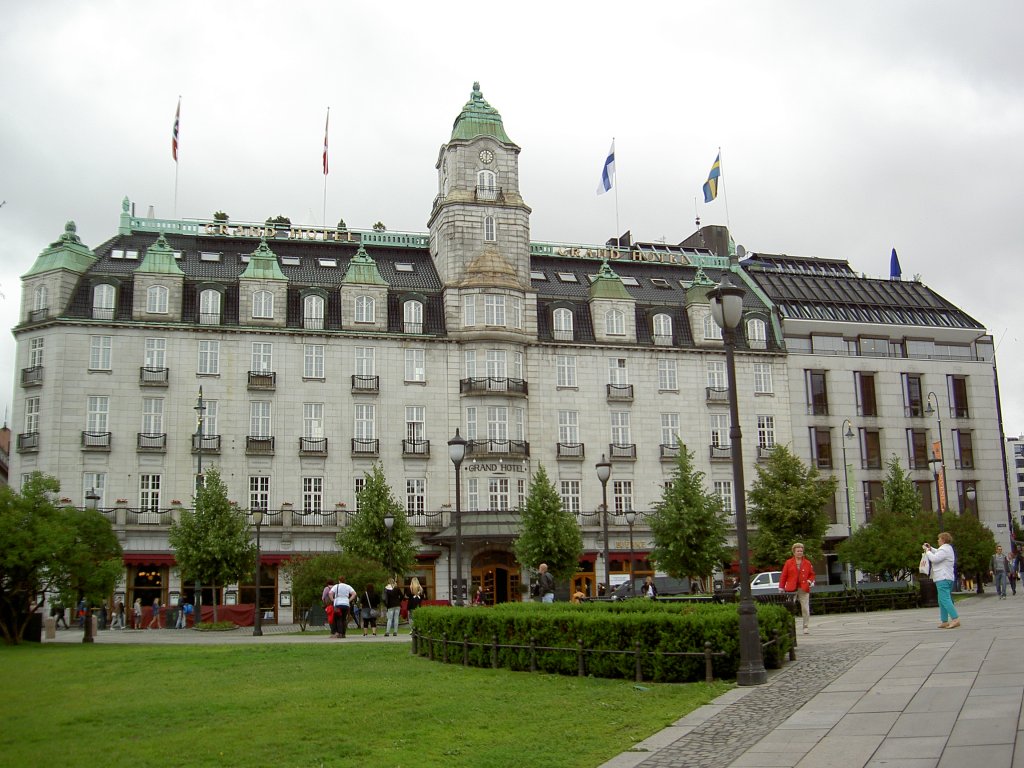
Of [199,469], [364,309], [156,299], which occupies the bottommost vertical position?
[199,469]

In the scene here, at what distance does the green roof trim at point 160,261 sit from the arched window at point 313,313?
664 centimetres

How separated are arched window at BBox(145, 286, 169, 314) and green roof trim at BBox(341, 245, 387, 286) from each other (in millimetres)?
9426

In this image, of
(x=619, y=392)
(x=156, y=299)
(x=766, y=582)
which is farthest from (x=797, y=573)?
(x=156, y=299)

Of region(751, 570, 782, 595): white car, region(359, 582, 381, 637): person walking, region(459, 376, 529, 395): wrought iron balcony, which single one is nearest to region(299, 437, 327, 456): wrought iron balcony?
region(459, 376, 529, 395): wrought iron balcony

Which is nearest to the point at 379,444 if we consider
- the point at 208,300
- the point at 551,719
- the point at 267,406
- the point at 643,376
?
the point at 267,406

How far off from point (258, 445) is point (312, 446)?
9.07 ft

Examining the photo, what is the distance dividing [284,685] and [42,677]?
237 inches

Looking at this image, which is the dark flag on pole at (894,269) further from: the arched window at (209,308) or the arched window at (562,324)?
the arched window at (209,308)

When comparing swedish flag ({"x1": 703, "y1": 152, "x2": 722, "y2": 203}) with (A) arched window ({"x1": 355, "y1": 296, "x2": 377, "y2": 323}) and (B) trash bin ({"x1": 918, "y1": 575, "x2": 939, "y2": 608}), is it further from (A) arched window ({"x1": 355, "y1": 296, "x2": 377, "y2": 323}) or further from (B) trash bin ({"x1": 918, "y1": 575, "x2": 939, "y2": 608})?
(B) trash bin ({"x1": 918, "y1": 575, "x2": 939, "y2": 608})

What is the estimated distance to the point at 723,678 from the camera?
58.4 feet

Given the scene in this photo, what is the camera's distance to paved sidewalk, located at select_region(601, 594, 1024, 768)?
11.4m

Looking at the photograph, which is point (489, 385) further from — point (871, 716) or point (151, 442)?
point (871, 716)

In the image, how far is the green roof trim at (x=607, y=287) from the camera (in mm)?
63188

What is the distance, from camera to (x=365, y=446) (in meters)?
58.0
